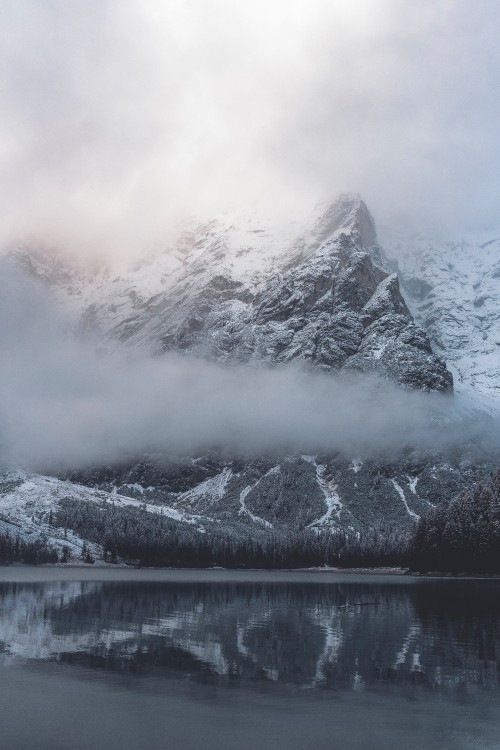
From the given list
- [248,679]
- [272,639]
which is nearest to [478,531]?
[272,639]

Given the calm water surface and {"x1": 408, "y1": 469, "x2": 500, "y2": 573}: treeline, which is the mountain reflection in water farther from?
{"x1": 408, "y1": 469, "x2": 500, "y2": 573}: treeline

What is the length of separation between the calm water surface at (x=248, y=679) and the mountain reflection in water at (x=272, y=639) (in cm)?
24

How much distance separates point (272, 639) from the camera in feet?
274

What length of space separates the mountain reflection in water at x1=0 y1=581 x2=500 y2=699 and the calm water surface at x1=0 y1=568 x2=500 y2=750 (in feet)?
0.78

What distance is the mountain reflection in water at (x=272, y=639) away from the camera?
6212 centimetres

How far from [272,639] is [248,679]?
24562mm

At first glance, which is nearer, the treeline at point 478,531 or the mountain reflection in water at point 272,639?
the mountain reflection in water at point 272,639

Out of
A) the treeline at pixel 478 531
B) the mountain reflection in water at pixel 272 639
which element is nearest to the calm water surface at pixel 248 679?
the mountain reflection in water at pixel 272 639

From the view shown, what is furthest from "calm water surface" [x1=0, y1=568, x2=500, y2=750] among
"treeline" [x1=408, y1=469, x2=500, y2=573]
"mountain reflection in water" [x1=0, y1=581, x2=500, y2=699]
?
"treeline" [x1=408, y1=469, x2=500, y2=573]

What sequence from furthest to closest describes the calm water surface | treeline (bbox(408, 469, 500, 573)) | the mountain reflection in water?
1. treeline (bbox(408, 469, 500, 573))
2. the mountain reflection in water
3. the calm water surface

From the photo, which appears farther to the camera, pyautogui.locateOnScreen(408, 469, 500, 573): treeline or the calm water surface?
pyautogui.locateOnScreen(408, 469, 500, 573): treeline

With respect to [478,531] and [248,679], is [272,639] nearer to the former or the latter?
[248,679]

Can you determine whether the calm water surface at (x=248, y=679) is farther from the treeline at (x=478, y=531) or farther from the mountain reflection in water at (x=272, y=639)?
the treeline at (x=478, y=531)

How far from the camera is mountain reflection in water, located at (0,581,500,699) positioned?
6212cm
